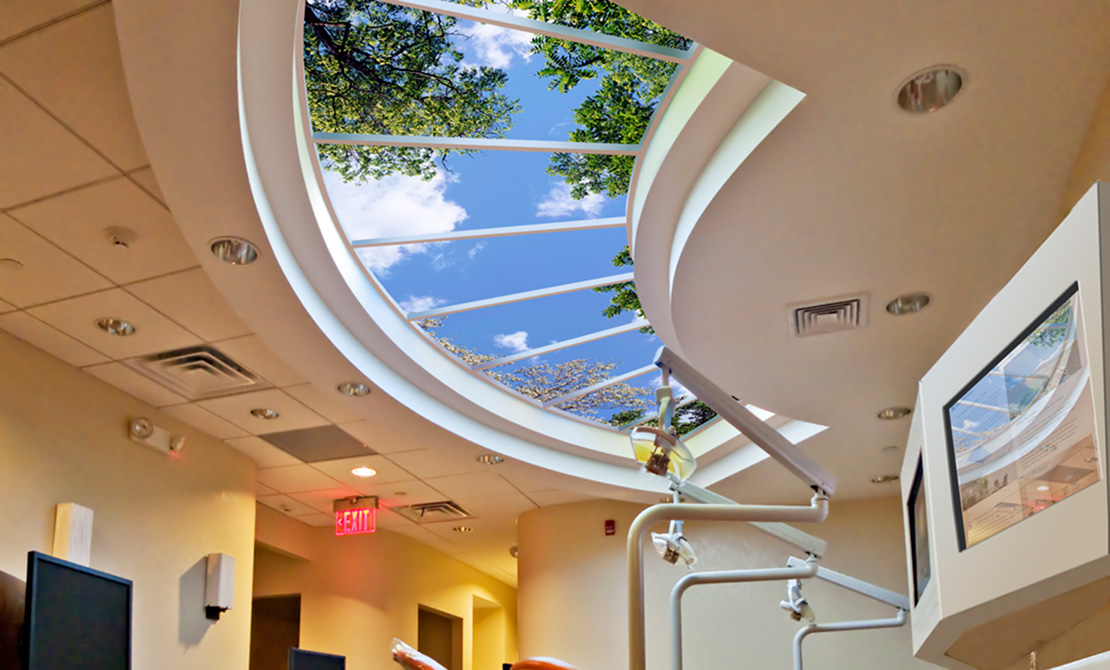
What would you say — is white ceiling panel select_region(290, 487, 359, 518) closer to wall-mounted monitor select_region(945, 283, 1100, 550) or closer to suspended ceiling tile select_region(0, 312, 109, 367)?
suspended ceiling tile select_region(0, 312, 109, 367)

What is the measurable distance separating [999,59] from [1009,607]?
210 cm

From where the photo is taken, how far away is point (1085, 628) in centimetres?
283

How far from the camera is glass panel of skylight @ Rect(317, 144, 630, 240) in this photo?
15.9ft

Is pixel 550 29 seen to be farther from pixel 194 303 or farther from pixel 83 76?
pixel 194 303

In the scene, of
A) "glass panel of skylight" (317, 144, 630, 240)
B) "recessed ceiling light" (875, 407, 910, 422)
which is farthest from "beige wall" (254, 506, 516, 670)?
"recessed ceiling light" (875, 407, 910, 422)

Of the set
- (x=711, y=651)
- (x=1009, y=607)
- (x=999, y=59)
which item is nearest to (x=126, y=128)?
(x=999, y=59)

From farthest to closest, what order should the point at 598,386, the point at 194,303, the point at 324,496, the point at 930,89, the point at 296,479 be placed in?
the point at 324,496, the point at 296,479, the point at 598,386, the point at 194,303, the point at 930,89

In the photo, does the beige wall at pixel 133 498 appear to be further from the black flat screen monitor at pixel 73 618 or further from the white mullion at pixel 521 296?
the white mullion at pixel 521 296

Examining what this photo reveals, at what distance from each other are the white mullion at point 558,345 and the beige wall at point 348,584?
3769mm

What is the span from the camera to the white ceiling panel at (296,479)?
787 cm

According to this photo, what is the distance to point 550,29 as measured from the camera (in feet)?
12.4

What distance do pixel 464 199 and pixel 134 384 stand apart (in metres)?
2.74

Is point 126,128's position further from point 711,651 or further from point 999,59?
point 711,651

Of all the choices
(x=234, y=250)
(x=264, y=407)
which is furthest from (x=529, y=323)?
(x=234, y=250)
